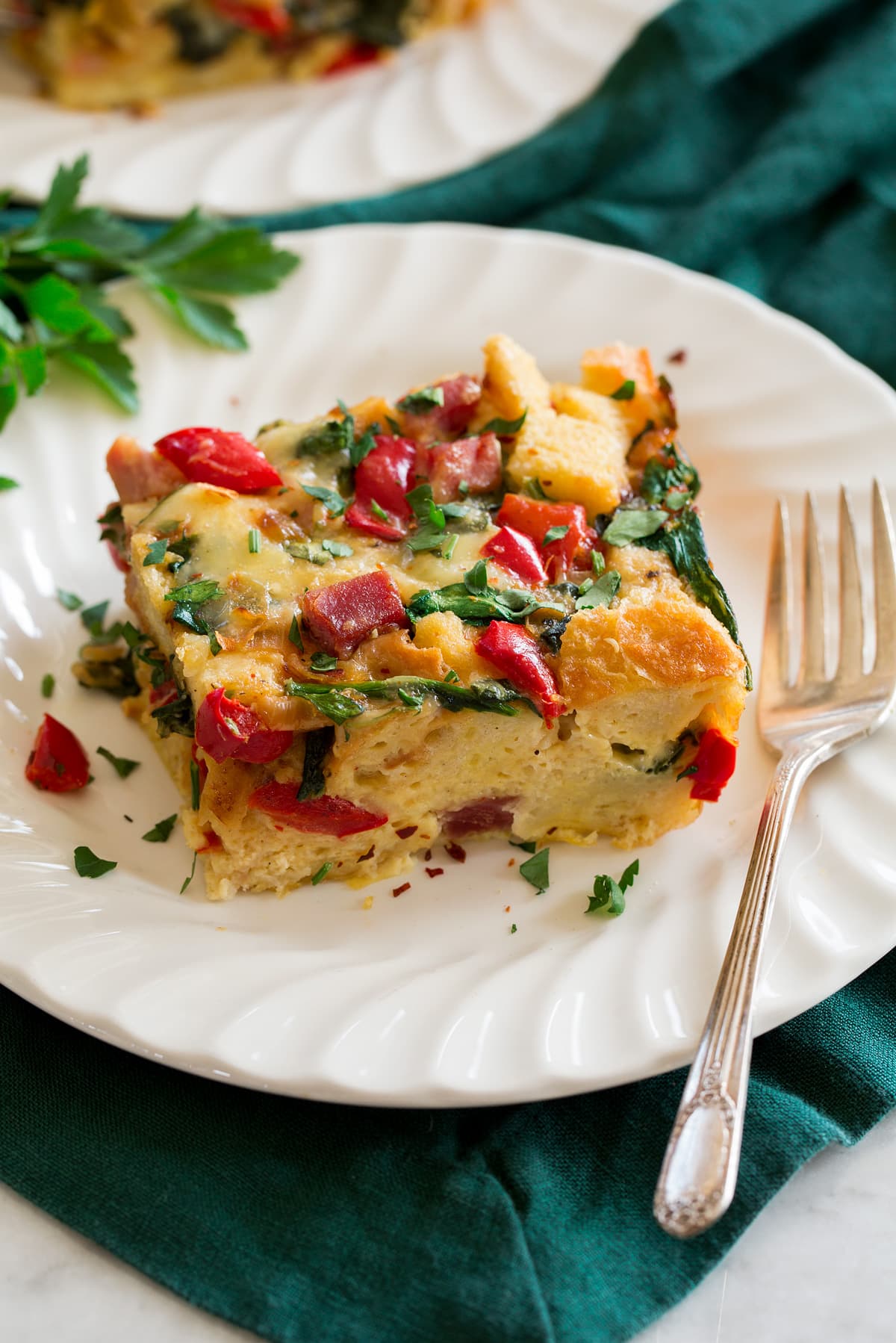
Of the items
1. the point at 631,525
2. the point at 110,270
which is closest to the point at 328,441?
the point at 631,525

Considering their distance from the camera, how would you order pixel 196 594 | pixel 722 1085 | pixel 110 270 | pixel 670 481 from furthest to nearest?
pixel 110 270 → pixel 670 481 → pixel 196 594 → pixel 722 1085

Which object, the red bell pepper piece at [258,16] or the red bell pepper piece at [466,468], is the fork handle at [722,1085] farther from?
the red bell pepper piece at [258,16]

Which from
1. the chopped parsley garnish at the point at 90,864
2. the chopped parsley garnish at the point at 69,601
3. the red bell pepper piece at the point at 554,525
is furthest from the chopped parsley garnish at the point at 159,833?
the red bell pepper piece at the point at 554,525

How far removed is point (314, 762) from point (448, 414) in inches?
51.7

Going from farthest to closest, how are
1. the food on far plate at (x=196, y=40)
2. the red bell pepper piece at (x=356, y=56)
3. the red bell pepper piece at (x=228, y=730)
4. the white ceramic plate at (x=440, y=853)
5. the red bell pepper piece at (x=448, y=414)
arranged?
the red bell pepper piece at (x=356, y=56) → the food on far plate at (x=196, y=40) → the red bell pepper piece at (x=448, y=414) → the red bell pepper piece at (x=228, y=730) → the white ceramic plate at (x=440, y=853)

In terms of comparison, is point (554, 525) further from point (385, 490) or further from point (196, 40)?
point (196, 40)

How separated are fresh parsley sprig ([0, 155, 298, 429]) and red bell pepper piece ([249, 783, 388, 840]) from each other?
1.95m

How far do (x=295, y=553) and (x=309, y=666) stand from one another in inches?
16.8

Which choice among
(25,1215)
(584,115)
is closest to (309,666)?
(25,1215)

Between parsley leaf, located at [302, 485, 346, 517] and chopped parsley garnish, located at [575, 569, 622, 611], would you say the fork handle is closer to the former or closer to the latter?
chopped parsley garnish, located at [575, 569, 622, 611]

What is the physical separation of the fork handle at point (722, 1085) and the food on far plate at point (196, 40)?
213 inches

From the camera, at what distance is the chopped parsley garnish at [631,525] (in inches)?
150

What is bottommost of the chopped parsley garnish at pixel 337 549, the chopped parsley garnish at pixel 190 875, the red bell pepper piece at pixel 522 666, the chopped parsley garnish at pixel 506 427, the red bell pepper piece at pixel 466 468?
the chopped parsley garnish at pixel 190 875

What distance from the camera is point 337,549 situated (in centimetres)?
368
